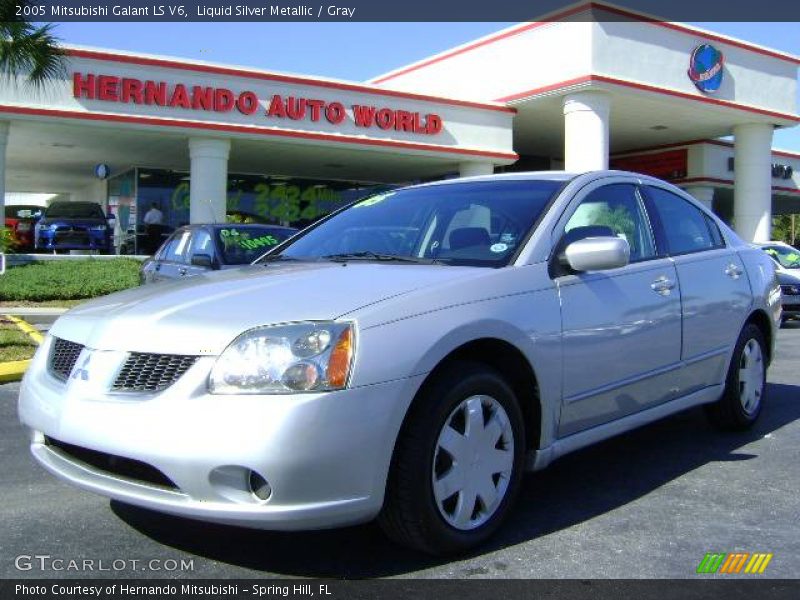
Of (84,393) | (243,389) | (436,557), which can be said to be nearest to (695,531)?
(436,557)

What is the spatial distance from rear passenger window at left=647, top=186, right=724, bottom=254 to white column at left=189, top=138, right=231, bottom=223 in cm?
1562

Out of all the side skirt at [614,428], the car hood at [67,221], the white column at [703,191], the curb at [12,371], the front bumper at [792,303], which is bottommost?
the curb at [12,371]

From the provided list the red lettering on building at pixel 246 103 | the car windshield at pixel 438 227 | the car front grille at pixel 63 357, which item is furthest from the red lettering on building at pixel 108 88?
the car front grille at pixel 63 357

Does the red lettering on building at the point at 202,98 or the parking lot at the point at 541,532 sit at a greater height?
the red lettering on building at the point at 202,98

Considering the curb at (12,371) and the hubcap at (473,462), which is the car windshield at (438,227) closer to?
the hubcap at (473,462)

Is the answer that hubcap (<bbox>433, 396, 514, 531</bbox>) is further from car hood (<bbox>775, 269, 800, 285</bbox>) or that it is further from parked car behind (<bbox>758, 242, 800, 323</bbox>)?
car hood (<bbox>775, 269, 800, 285</bbox>)

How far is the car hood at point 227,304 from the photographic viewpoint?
2979mm

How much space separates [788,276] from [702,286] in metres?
10.3

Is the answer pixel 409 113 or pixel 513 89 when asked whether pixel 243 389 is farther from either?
pixel 513 89

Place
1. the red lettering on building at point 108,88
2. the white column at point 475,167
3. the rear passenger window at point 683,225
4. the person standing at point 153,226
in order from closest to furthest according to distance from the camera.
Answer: the rear passenger window at point 683,225 < the red lettering on building at point 108,88 < the white column at point 475,167 < the person standing at point 153,226

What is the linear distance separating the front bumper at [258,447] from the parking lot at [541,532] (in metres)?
0.40

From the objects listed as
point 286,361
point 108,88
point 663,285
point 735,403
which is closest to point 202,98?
point 108,88

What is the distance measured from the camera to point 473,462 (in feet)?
10.8
